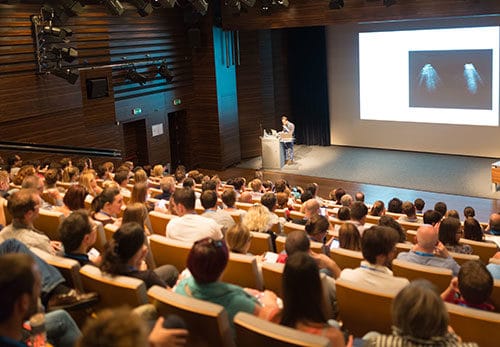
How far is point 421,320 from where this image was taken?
8.20ft

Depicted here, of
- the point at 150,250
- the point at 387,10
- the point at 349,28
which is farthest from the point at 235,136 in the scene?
the point at 150,250

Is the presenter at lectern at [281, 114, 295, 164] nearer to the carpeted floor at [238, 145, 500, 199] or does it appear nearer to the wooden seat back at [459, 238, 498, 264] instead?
the carpeted floor at [238, 145, 500, 199]

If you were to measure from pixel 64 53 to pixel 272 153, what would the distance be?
16.9 ft

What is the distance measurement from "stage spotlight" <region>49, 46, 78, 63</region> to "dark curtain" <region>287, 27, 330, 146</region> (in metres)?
6.73

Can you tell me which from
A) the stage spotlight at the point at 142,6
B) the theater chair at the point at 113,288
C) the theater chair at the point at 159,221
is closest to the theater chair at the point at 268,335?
the theater chair at the point at 113,288

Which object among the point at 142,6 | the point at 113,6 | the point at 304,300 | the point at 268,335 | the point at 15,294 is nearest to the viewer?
the point at 15,294

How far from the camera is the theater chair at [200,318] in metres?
2.81

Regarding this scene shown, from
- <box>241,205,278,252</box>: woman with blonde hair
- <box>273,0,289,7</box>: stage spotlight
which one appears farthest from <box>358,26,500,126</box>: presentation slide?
<box>241,205,278,252</box>: woman with blonde hair

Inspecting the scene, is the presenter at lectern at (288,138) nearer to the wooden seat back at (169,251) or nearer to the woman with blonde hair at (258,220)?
the woman with blonde hair at (258,220)

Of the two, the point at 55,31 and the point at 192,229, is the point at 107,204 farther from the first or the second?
the point at 55,31

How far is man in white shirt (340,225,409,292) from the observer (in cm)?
372

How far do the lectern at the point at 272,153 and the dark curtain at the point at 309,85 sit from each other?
235 cm

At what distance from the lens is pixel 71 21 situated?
1095 cm

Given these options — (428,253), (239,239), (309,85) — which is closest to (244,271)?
(239,239)
